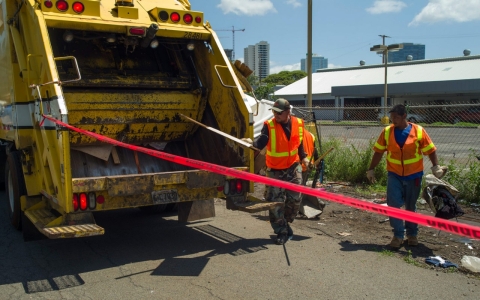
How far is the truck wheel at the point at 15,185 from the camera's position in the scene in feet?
19.0

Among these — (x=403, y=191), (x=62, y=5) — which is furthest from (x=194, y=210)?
(x=62, y=5)

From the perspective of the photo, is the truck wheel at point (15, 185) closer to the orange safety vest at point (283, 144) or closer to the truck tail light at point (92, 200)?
the truck tail light at point (92, 200)

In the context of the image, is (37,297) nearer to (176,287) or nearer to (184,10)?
(176,287)

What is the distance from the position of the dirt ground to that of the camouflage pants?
Result: 2.22 ft

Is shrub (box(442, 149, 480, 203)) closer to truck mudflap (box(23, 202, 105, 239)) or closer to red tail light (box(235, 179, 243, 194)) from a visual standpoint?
red tail light (box(235, 179, 243, 194))

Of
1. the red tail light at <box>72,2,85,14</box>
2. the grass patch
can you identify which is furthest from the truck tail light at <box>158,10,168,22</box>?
the grass patch

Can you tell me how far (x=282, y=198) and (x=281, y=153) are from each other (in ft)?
1.66

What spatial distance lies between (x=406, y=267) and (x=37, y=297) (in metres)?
3.31

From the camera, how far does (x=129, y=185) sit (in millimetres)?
4852

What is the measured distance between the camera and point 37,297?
4.13 metres

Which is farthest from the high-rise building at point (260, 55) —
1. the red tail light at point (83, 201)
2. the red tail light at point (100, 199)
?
the red tail light at point (83, 201)

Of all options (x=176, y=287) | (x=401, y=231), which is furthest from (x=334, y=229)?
(x=176, y=287)

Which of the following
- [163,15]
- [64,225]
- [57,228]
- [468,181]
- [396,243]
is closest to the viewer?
[57,228]

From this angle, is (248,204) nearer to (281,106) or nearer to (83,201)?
(281,106)
